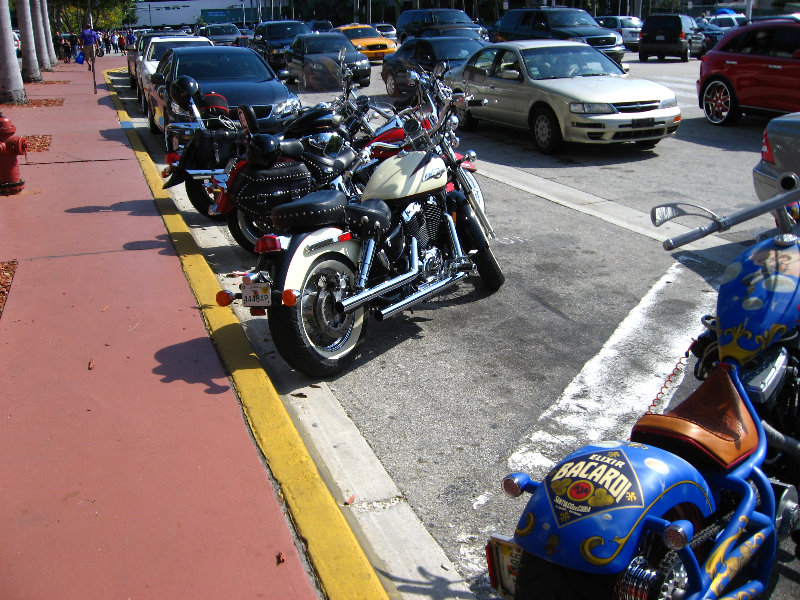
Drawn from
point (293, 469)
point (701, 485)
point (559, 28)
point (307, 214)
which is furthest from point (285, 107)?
point (559, 28)

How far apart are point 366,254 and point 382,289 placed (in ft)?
0.87

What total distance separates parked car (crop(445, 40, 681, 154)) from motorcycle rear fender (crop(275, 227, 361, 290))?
7.35 meters

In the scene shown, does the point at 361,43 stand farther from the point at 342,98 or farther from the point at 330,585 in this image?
the point at 330,585

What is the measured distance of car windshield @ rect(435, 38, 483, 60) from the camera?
17.6 m

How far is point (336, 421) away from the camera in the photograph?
462 centimetres

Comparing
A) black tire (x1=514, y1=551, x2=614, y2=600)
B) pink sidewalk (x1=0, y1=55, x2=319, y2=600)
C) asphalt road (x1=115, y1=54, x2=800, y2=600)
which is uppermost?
black tire (x1=514, y1=551, x2=614, y2=600)

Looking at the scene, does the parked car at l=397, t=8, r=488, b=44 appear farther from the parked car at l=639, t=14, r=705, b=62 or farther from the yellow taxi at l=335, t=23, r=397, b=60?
the parked car at l=639, t=14, r=705, b=62

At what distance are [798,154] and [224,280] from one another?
5.26 metres

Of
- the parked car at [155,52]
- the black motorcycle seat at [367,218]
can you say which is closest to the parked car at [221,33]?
the parked car at [155,52]

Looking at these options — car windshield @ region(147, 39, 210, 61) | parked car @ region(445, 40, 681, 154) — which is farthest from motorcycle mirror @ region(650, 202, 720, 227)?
car windshield @ region(147, 39, 210, 61)

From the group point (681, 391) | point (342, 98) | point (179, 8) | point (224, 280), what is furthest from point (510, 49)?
point (179, 8)

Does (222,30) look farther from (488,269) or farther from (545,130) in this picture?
(488,269)

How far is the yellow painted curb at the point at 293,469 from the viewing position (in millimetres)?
3193

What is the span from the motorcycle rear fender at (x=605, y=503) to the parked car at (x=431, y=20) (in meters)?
28.4
